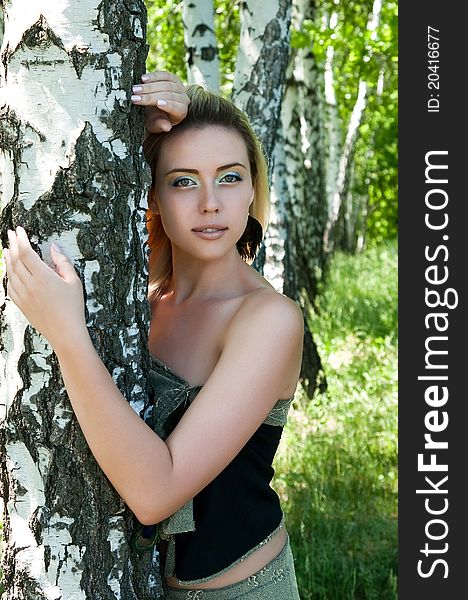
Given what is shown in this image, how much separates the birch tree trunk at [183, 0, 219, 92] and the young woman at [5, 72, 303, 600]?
4.04m

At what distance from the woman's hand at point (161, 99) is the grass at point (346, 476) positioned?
2693 millimetres

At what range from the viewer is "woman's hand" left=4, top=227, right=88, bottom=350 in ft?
6.28

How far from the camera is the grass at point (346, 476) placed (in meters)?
4.50

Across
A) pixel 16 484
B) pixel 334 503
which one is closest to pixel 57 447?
pixel 16 484

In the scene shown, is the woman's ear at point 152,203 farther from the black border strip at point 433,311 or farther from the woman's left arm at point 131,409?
the black border strip at point 433,311

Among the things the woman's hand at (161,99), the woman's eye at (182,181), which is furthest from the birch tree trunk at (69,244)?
the woman's eye at (182,181)

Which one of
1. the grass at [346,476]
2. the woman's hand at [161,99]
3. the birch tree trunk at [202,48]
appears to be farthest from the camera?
the birch tree trunk at [202,48]

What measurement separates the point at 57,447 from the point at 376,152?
27433 millimetres

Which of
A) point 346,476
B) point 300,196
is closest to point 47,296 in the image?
point 346,476

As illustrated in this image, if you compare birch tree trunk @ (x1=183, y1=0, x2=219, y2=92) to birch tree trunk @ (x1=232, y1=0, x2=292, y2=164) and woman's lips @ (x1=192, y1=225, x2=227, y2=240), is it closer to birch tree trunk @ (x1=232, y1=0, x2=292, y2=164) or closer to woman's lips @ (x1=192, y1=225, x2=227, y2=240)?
birch tree trunk @ (x1=232, y1=0, x2=292, y2=164)

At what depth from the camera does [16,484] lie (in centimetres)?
208

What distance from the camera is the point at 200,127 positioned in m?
2.29

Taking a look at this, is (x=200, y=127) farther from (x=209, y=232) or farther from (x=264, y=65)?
(x=264, y=65)

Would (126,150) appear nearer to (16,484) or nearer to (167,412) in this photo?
(167,412)
